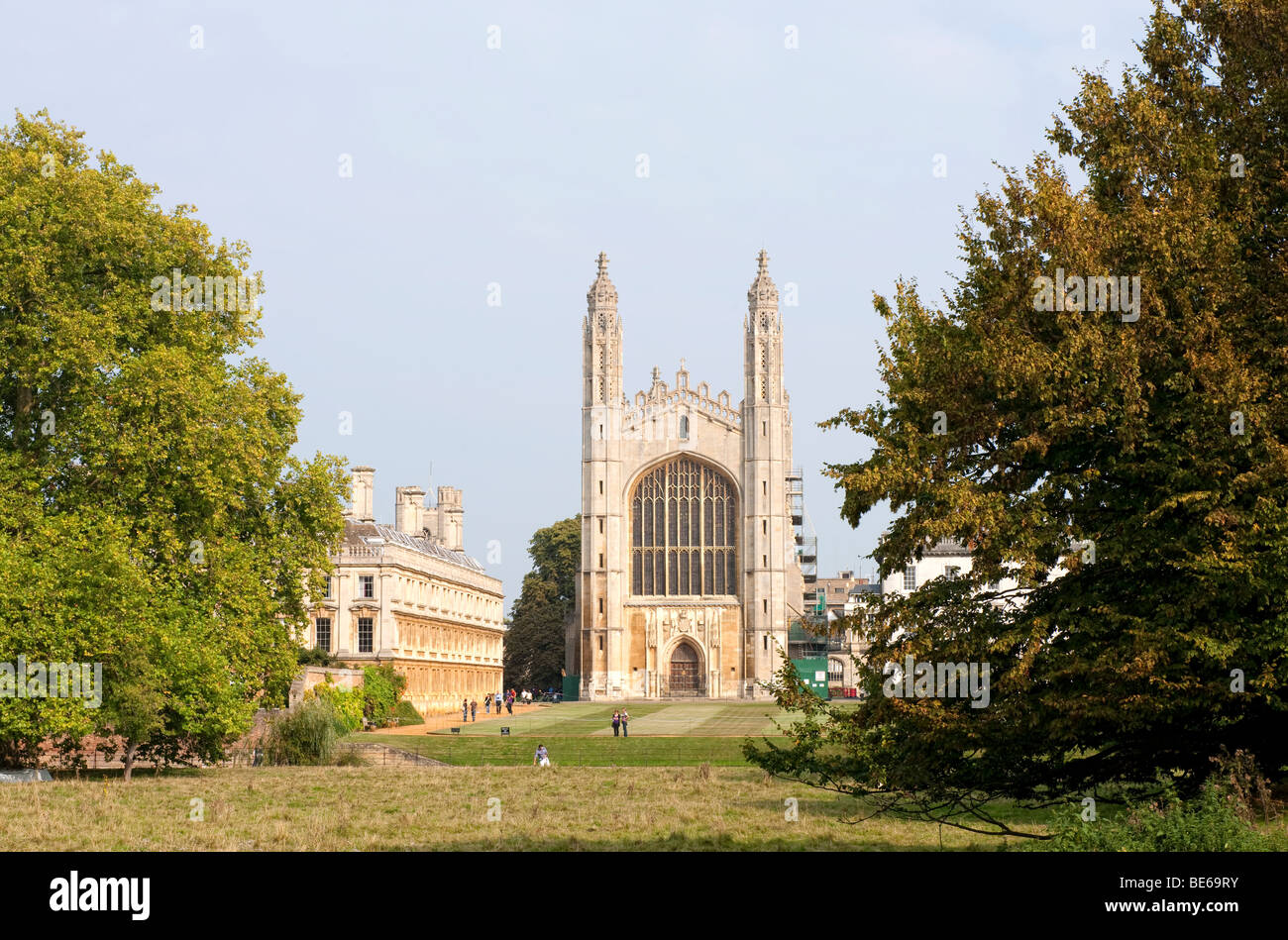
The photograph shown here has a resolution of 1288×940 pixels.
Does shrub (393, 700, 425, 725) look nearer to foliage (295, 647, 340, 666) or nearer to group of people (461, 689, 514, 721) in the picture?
group of people (461, 689, 514, 721)

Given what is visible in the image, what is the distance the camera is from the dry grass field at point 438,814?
18.2 meters

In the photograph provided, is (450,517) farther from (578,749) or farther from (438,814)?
(438,814)

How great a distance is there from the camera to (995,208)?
15.7m

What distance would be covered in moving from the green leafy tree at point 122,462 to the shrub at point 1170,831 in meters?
19.9

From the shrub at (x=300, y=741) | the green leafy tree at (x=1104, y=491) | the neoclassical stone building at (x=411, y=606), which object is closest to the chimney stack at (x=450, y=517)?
the neoclassical stone building at (x=411, y=606)

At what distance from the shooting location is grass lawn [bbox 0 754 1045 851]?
18.2 metres

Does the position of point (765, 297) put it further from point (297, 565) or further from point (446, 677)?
point (297, 565)

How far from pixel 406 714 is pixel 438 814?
37463 mm

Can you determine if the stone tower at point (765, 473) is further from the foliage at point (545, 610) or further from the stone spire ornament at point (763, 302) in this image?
the foliage at point (545, 610)

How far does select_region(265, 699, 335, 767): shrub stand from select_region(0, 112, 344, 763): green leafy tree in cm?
447

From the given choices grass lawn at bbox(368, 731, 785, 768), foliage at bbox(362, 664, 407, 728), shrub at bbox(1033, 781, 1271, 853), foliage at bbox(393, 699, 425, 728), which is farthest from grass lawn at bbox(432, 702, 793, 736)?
shrub at bbox(1033, 781, 1271, 853)

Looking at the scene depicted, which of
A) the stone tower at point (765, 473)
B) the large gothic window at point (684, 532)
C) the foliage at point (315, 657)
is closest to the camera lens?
the foliage at point (315, 657)

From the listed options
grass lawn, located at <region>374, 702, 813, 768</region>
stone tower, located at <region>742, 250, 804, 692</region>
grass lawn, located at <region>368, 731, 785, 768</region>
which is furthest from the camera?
stone tower, located at <region>742, 250, 804, 692</region>
